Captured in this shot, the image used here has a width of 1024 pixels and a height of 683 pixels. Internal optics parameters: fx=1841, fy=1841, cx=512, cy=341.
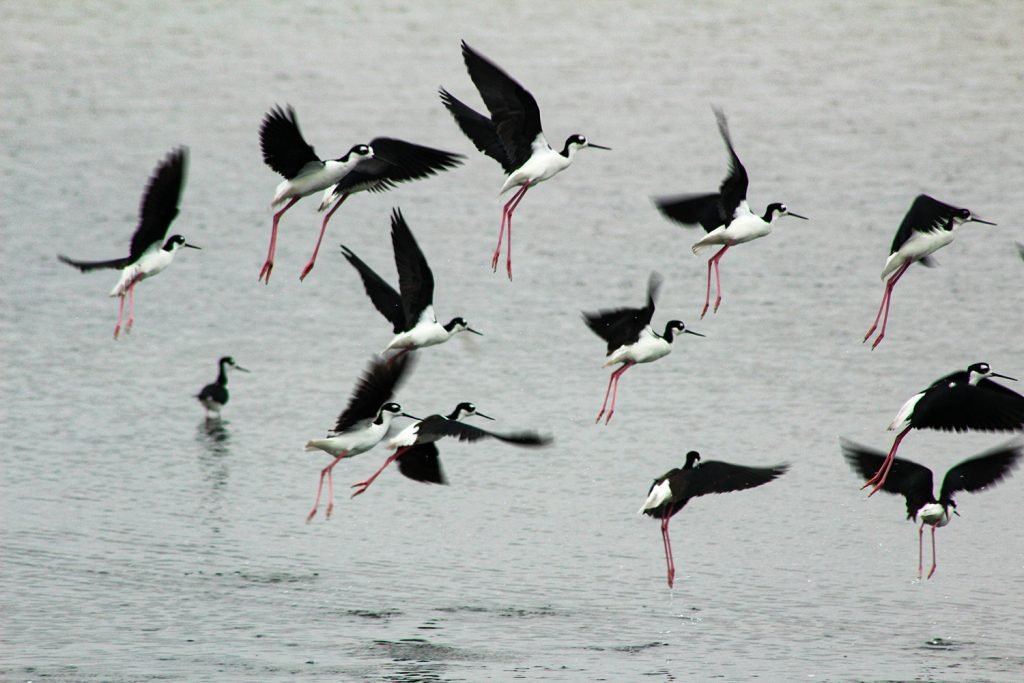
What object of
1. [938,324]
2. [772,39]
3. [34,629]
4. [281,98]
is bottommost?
[34,629]

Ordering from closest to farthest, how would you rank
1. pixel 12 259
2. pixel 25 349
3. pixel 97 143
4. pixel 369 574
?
pixel 369 574 < pixel 25 349 < pixel 12 259 < pixel 97 143

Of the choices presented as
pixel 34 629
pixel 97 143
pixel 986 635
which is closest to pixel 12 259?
pixel 97 143

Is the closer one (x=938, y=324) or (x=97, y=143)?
(x=938, y=324)

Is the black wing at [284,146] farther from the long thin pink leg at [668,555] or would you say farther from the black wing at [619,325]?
the long thin pink leg at [668,555]

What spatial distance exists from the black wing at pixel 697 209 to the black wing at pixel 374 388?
211cm

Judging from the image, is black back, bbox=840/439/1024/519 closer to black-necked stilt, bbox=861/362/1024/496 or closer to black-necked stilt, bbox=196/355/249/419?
black-necked stilt, bbox=861/362/1024/496

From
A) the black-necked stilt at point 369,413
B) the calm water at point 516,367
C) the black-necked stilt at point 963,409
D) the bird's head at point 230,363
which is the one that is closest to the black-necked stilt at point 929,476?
the calm water at point 516,367

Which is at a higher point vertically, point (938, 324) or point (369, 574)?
point (938, 324)

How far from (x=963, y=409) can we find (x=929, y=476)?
179 cm

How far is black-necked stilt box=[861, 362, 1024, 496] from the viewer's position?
1230 centimetres

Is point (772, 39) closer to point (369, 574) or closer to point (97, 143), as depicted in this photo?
point (97, 143)

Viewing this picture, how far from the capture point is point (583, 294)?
22.1 metres

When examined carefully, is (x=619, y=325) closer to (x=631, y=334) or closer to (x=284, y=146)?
(x=631, y=334)

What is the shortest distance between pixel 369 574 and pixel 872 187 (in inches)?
548
